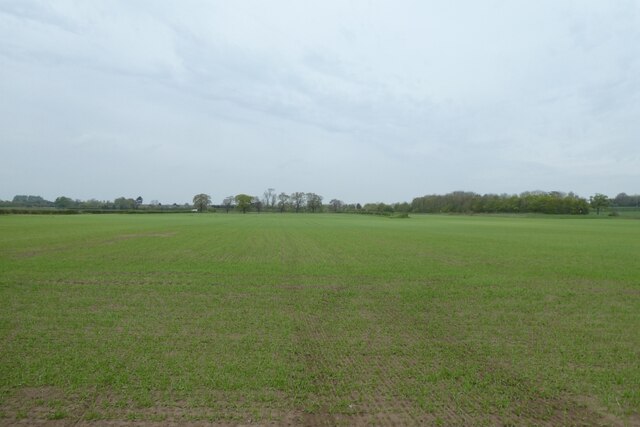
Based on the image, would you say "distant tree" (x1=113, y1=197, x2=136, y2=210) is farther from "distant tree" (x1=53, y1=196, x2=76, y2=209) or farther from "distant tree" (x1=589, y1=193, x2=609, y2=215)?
"distant tree" (x1=589, y1=193, x2=609, y2=215)

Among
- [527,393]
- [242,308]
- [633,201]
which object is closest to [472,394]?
[527,393]

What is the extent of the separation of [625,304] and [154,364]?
13.0m

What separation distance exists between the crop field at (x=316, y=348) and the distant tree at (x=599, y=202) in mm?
163976

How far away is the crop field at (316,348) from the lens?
16.9 feet

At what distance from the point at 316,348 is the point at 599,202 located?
582 ft

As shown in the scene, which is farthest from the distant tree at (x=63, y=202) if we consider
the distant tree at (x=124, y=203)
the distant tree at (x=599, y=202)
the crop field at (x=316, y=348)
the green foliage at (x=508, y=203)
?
the distant tree at (x=599, y=202)

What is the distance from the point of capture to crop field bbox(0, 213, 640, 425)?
5.16m

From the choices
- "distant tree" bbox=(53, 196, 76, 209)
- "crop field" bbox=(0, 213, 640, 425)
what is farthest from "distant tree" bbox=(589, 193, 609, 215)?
"distant tree" bbox=(53, 196, 76, 209)

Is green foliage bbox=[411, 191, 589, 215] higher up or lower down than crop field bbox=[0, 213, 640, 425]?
higher up

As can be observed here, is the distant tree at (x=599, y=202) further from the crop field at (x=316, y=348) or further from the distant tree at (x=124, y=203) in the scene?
the distant tree at (x=124, y=203)

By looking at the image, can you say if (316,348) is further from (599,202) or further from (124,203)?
(124,203)

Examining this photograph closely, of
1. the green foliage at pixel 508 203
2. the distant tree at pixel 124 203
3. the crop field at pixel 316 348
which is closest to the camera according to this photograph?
the crop field at pixel 316 348

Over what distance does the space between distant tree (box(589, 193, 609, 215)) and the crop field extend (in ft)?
538

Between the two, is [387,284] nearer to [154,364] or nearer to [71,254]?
[154,364]
